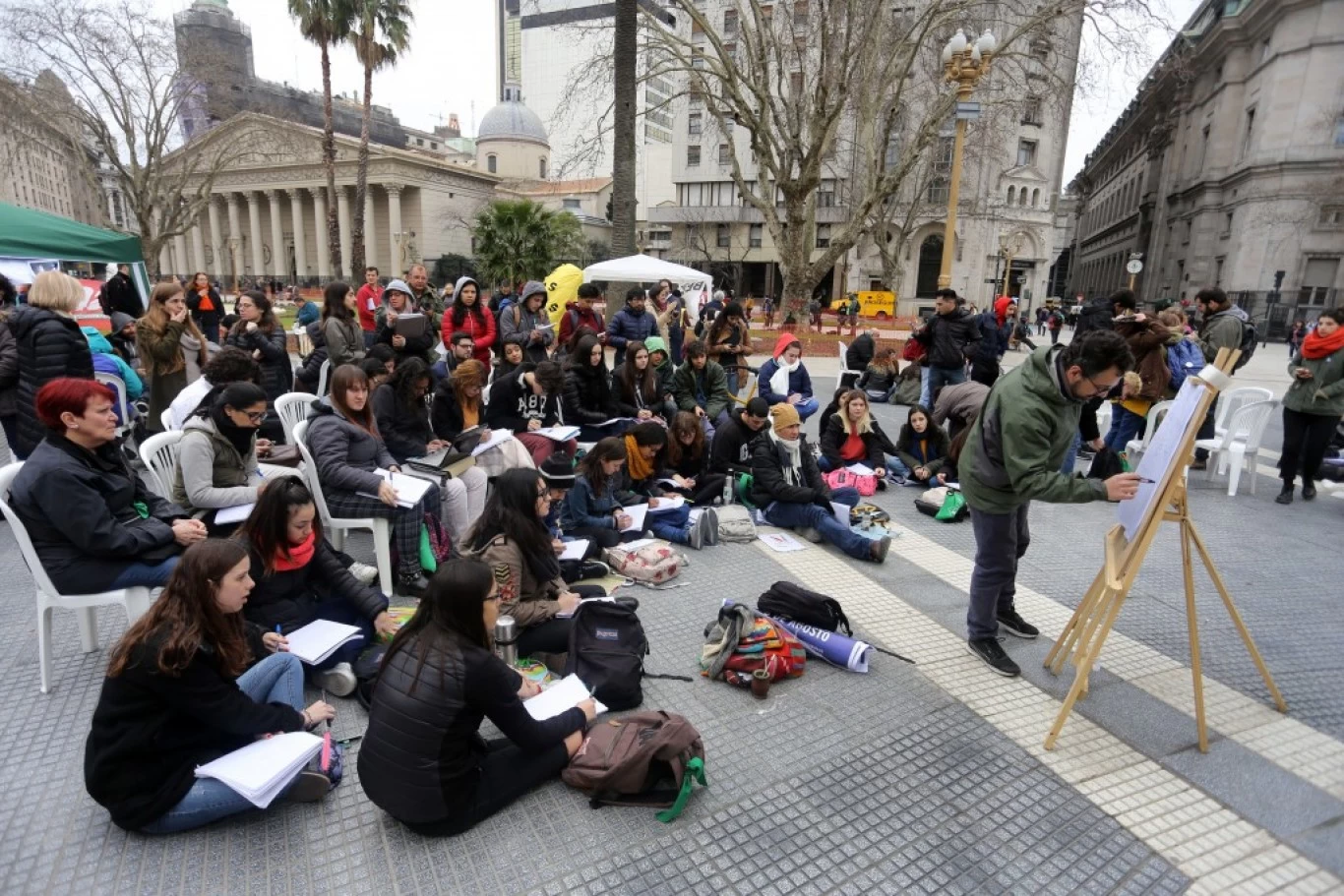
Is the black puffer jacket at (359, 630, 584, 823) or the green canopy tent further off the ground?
the green canopy tent

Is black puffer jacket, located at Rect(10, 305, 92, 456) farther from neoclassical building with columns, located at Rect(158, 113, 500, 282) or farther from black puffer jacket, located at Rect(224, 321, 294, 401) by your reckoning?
neoclassical building with columns, located at Rect(158, 113, 500, 282)

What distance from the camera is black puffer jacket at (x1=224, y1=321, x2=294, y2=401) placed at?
697 cm

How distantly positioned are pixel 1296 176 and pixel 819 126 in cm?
3232

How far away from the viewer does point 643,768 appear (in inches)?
106

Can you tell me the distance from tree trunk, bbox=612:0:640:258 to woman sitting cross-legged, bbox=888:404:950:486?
7.40 m

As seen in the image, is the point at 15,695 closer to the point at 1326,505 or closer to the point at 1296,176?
the point at 1326,505

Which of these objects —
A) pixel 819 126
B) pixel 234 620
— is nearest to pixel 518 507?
pixel 234 620

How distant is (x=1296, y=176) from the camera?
3459 cm

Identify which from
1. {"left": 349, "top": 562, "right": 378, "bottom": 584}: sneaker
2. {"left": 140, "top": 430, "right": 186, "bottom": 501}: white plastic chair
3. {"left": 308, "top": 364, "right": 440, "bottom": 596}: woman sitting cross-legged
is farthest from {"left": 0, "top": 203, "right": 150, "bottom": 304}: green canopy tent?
{"left": 349, "top": 562, "right": 378, "bottom": 584}: sneaker

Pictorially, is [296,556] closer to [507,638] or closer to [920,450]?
[507,638]

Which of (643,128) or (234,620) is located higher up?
(643,128)

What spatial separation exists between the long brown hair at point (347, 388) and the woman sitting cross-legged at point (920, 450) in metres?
5.30

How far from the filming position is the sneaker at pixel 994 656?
3734 mm

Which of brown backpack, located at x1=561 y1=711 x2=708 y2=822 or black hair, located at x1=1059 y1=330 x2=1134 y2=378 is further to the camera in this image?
black hair, located at x1=1059 y1=330 x2=1134 y2=378
